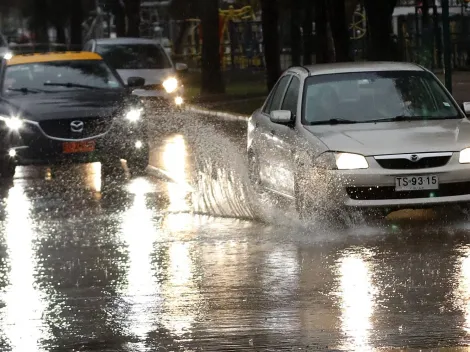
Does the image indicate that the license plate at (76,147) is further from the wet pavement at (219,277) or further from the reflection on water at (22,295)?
the reflection on water at (22,295)

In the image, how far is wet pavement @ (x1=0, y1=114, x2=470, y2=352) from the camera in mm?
7465

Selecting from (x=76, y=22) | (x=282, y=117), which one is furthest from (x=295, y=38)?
(x=282, y=117)

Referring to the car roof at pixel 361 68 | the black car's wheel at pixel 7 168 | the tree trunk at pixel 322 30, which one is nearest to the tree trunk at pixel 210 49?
Result: the tree trunk at pixel 322 30

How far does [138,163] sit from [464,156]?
6.97 metres

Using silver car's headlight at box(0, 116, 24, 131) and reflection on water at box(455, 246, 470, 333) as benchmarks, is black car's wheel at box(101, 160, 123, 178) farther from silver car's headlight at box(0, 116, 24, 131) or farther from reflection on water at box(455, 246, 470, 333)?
reflection on water at box(455, 246, 470, 333)

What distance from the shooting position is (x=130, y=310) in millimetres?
8336

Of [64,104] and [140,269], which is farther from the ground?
[64,104]

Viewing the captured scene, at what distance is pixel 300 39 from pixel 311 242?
1450 inches

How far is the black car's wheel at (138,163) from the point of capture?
57.4 ft

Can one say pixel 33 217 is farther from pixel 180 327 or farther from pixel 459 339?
pixel 459 339

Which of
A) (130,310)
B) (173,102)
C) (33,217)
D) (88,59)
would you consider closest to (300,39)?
(173,102)

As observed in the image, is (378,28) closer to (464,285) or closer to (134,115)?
(134,115)

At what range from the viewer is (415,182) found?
1127cm


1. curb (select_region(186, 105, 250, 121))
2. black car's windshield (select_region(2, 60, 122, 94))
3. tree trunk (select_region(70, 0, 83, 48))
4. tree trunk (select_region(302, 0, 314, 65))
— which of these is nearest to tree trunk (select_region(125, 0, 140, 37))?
tree trunk (select_region(302, 0, 314, 65))
